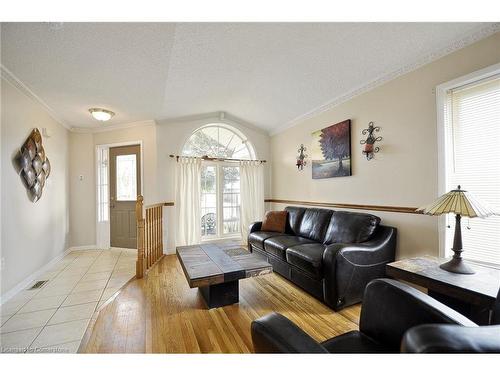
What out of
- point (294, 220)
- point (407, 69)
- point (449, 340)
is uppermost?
point (407, 69)

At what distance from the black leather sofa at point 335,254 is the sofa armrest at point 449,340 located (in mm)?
1426

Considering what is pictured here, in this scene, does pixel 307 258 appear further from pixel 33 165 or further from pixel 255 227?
pixel 33 165

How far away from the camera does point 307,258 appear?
2287 millimetres

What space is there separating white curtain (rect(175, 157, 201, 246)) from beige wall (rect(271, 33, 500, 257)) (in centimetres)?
245

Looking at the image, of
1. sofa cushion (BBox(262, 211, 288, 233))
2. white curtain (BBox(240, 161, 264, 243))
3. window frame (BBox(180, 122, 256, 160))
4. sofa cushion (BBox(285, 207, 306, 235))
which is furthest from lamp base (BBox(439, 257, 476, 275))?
window frame (BBox(180, 122, 256, 160))

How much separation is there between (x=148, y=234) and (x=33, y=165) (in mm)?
1658

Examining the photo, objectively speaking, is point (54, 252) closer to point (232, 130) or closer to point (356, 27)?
point (232, 130)

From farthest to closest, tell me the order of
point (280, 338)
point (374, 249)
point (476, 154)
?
point (374, 249)
point (476, 154)
point (280, 338)

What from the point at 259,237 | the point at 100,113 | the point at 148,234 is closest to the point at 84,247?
the point at 148,234

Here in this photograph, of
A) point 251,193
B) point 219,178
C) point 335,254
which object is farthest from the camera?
point 251,193

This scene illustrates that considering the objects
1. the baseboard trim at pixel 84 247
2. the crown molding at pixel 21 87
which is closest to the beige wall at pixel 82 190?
the baseboard trim at pixel 84 247

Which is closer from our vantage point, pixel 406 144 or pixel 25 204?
pixel 406 144

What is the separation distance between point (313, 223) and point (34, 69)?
3704mm
